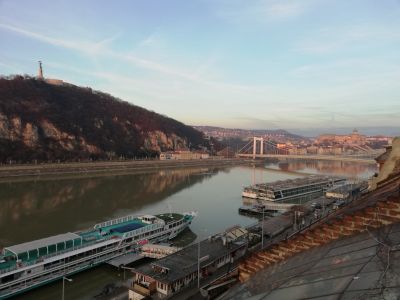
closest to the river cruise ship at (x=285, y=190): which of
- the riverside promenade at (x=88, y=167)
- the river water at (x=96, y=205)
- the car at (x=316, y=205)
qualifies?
the river water at (x=96, y=205)

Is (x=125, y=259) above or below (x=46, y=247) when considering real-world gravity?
below

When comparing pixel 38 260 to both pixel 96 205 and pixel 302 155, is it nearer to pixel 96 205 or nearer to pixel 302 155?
pixel 96 205

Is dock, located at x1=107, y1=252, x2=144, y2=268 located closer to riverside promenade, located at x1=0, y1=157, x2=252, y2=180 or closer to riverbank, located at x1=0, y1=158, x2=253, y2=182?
riverbank, located at x1=0, y1=158, x2=253, y2=182

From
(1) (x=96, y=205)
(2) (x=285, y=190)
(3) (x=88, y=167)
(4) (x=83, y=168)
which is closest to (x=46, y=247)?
(1) (x=96, y=205)

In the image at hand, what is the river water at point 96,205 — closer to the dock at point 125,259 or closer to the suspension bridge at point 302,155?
the dock at point 125,259

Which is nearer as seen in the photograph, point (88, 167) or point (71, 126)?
point (88, 167)

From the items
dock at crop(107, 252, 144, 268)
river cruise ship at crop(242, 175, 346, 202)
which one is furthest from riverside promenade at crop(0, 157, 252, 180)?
dock at crop(107, 252, 144, 268)
